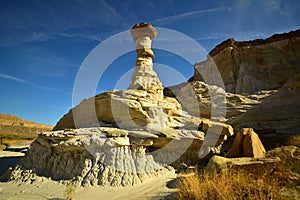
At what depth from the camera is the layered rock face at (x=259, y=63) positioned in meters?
25.8

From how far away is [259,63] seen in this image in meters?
28.4

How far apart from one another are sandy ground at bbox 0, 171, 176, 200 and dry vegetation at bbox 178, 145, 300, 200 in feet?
3.31

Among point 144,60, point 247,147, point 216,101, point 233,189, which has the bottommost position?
point 233,189

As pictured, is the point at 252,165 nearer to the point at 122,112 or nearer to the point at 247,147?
the point at 247,147

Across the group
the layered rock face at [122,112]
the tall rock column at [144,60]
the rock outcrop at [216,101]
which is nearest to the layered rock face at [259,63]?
the rock outcrop at [216,101]

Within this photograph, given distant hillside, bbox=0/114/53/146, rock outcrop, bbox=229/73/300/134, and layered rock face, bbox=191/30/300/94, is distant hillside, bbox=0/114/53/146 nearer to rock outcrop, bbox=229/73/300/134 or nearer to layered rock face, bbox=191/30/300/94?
rock outcrop, bbox=229/73/300/134

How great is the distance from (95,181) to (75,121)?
141 inches

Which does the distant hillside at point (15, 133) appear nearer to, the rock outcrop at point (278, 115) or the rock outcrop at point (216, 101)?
the rock outcrop at point (216, 101)

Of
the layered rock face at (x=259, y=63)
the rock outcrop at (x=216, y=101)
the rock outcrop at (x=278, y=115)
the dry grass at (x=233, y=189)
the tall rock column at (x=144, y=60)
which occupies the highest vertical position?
the layered rock face at (x=259, y=63)

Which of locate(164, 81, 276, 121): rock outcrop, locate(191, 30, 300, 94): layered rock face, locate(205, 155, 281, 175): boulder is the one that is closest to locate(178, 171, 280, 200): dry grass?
locate(205, 155, 281, 175): boulder

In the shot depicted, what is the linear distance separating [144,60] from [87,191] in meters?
7.93

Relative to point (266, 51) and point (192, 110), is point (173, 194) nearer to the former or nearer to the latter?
point (192, 110)

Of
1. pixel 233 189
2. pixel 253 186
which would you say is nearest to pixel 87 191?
pixel 233 189

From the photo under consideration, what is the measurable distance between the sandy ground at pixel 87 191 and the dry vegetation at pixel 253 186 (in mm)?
1010
